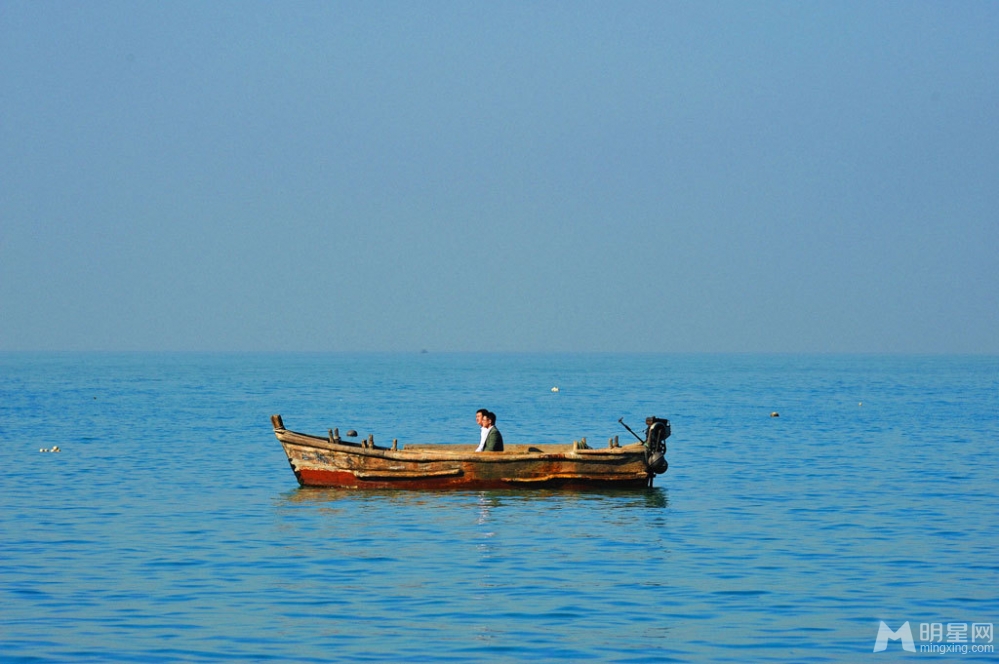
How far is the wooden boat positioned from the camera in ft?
88.7

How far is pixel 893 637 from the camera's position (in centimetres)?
1477

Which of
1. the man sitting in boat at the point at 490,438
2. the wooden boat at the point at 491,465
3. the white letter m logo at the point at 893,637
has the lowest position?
the white letter m logo at the point at 893,637

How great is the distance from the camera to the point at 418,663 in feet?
44.7

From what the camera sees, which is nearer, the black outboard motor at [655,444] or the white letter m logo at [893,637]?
the white letter m logo at [893,637]

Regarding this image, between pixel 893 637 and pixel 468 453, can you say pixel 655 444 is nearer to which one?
pixel 468 453

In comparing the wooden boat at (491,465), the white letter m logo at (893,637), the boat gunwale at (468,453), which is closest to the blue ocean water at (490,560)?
the white letter m logo at (893,637)

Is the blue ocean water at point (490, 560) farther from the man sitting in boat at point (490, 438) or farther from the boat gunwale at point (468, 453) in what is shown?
the man sitting in boat at point (490, 438)

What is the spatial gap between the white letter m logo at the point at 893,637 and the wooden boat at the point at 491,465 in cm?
1184

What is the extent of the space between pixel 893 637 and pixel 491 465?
1309 cm

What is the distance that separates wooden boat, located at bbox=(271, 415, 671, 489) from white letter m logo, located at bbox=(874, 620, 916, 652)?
466 inches

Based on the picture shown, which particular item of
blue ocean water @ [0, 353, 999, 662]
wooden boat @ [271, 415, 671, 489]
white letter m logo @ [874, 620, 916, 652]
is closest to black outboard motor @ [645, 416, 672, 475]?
wooden boat @ [271, 415, 671, 489]

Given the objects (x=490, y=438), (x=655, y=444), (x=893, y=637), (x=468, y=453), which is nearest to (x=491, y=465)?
(x=468, y=453)

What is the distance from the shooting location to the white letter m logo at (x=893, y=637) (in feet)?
47.2

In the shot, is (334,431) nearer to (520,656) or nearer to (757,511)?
(757,511)
